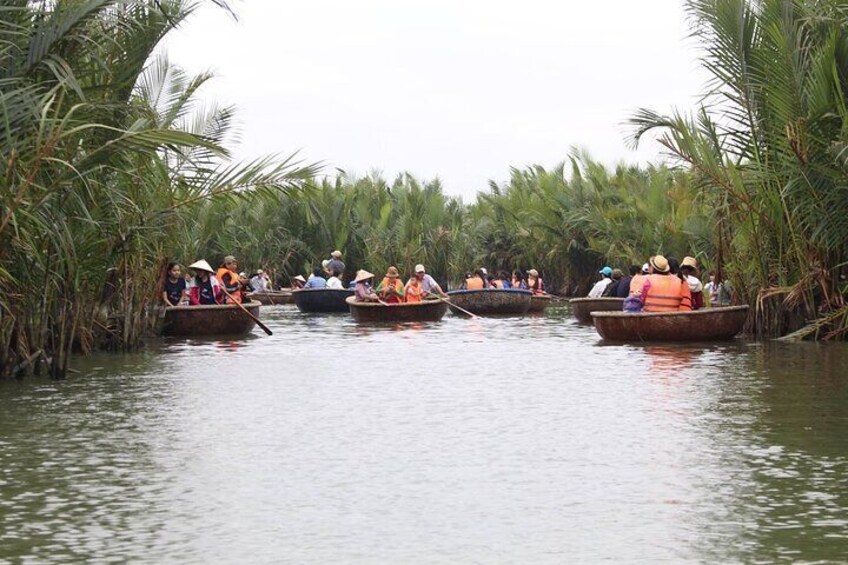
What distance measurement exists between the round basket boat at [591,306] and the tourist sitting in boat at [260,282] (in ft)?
49.2

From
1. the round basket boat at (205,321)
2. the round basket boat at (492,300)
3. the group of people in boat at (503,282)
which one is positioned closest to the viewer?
the round basket boat at (205,321)

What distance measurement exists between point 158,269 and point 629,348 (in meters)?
7.29

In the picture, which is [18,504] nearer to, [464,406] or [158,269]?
[464,406]

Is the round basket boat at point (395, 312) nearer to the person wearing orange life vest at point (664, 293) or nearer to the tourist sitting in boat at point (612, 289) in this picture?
the tourist sitting in boat at point (612, 289)

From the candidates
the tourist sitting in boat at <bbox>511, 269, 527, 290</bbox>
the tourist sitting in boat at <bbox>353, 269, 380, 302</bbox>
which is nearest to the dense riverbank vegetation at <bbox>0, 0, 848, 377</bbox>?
the tourist sitting in boat at <bbox>353, 269, 380, 302</bbox>

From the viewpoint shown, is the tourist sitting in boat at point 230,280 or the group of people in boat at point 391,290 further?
the group of people in boat at point 391,290

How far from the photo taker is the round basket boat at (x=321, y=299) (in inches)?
1511

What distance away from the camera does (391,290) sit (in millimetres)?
33406

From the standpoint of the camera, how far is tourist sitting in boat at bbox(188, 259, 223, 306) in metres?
28.7

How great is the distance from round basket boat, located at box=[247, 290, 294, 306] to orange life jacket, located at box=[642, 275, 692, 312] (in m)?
21.6

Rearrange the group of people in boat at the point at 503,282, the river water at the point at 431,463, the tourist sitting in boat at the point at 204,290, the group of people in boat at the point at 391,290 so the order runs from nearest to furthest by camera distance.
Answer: the river water at the point at 431,463
the tourist sitting in boat at the point at 204,290
the group of people in boat at the point at 391,290
the group of people in boat at the point at 503,282

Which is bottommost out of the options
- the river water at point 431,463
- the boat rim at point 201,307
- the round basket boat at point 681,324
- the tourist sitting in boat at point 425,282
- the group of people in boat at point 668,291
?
the river water at point 431,463

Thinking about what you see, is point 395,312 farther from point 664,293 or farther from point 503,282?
point 664,293

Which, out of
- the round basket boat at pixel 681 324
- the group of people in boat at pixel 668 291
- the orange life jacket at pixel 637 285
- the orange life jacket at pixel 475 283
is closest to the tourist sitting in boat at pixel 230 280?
the orange life jacket at pixel 637 285
